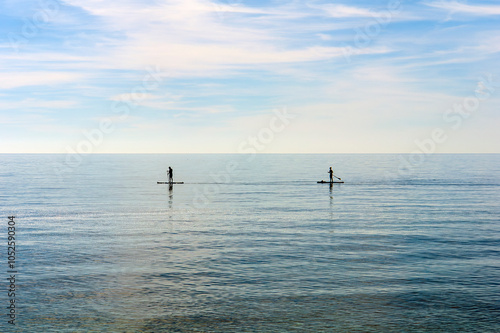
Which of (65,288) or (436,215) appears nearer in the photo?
(65,288)

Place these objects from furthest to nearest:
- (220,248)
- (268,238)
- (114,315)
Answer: (268,238), (220,248), (114,315)

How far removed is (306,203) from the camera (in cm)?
6925

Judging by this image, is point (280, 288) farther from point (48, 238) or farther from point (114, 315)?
point (48, 238)

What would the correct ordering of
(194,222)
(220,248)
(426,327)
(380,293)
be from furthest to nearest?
1. (194,222)
2. (220,248)
3. (380,293)
4. (426,327)

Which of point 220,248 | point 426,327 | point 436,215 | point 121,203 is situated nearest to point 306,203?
point 436,215

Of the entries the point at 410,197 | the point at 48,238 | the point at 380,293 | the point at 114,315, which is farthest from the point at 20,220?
the point at 410,197

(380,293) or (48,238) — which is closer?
(380,293)

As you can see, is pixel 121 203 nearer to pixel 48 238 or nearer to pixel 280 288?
pixel 48 238

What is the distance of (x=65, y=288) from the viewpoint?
26.7 meters

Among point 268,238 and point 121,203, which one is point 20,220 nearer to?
point 121,203

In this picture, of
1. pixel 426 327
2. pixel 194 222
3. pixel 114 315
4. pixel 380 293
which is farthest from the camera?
pixel 194 222

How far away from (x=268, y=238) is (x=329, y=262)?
32.5ft

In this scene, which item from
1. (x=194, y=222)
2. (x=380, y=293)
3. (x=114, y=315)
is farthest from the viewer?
(x=194, y=222)

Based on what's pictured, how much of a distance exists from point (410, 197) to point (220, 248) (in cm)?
4994
